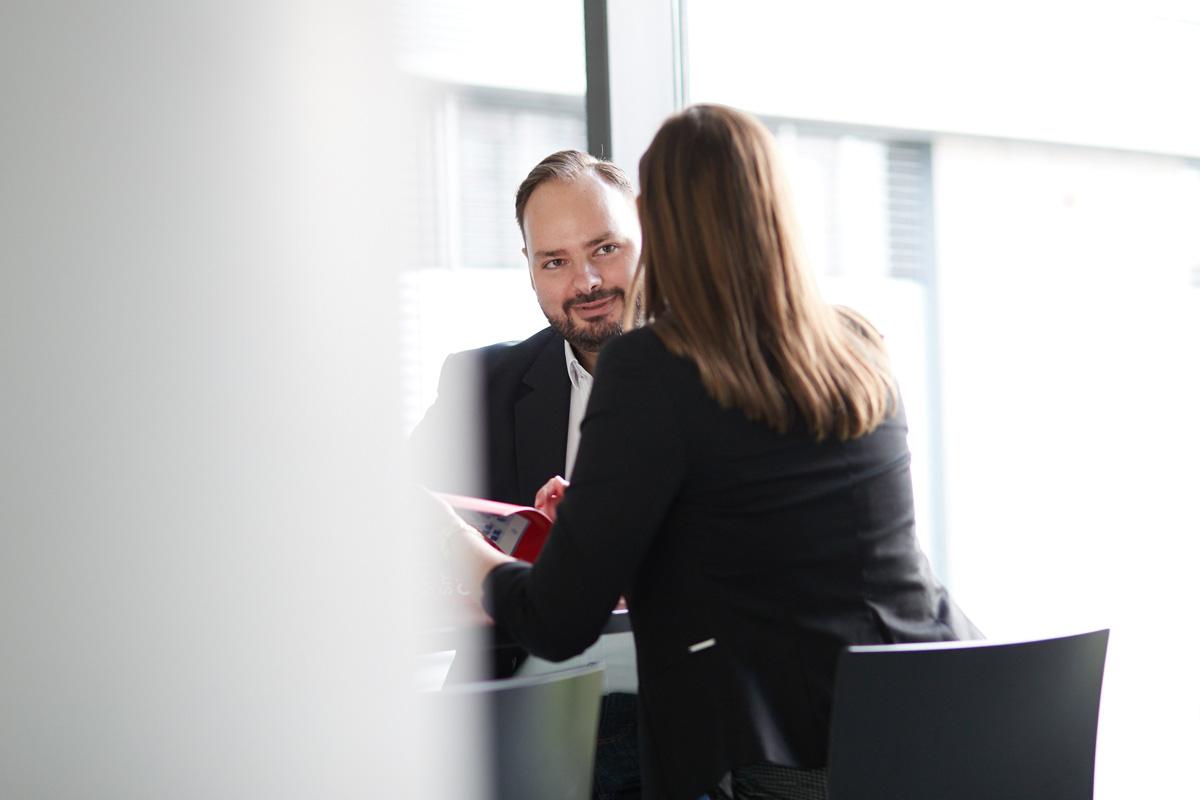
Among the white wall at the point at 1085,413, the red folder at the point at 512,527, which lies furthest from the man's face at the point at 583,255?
the white wall at the point at 1085,413

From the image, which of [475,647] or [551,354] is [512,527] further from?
[551,354]

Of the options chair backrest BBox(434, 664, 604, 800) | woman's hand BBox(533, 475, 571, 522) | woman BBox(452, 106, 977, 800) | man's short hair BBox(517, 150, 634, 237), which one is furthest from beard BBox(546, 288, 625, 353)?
chair backrest BBox(434, 664, 604, 800)

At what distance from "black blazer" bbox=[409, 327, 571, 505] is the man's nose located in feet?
0.41

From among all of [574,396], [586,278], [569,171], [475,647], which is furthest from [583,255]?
[475,647]

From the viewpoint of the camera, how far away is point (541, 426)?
2.14 m

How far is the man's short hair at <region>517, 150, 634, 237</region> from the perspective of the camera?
2.17 m

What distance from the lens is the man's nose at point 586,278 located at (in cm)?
213

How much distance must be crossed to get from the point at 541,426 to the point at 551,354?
152mm

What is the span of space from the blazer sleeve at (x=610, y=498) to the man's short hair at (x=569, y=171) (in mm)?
1073

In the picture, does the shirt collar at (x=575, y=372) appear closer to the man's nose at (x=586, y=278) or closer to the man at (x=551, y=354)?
the man at (x=551, y=354)

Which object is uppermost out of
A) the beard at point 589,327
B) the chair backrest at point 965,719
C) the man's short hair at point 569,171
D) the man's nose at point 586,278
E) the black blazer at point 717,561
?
the man's short hair at point 569,171

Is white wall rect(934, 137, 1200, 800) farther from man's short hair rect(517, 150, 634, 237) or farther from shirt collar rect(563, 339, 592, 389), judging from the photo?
shirt collar rect(563, 339, 592, 389)

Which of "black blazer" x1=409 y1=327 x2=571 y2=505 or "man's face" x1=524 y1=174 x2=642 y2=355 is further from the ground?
"man's face" x1=524 y1=174 x2=642 y2=355

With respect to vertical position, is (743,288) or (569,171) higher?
(569,171)
